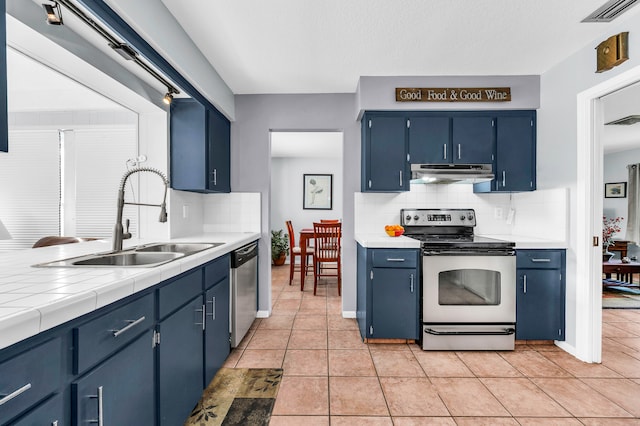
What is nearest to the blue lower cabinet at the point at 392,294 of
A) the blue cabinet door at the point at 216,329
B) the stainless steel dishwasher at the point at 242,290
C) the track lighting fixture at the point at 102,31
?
the stainless steel dishwasher at the point at 242,290

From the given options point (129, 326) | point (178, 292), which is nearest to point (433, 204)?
point (178, 292)

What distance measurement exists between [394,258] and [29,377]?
228 cm

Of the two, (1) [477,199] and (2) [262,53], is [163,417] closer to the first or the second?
(2) [262,53]

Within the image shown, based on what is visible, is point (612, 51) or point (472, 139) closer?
point (612, 51)

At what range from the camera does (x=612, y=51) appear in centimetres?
211

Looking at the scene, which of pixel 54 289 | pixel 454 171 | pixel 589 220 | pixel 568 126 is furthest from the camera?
pixel 454 171

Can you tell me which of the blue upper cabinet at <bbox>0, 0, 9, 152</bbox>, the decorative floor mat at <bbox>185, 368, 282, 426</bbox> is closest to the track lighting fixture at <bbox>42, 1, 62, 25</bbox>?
the blue upper cabinet at <bbox>0, 0, 9, 152</bbox>

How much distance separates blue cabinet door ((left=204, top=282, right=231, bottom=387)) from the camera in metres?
1.91

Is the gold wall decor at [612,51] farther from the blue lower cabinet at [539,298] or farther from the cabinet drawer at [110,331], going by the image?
the cabinet drawer at [110,331]

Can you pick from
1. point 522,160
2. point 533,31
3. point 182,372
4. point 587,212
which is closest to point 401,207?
point 522,160

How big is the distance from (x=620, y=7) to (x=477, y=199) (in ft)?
5.79

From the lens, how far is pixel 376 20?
2.07 meters

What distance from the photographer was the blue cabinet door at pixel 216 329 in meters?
1.91

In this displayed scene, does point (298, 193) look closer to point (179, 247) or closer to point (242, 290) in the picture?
point (242, 290)
